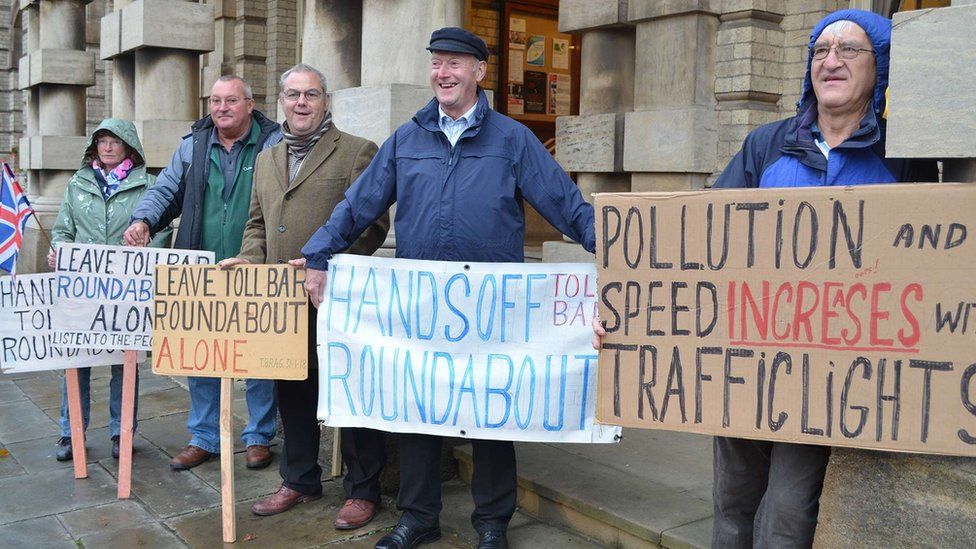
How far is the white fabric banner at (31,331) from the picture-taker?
5.12 metres

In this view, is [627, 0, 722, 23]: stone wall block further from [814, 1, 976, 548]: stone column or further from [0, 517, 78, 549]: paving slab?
[0, 517, 78, 549]: paving slab

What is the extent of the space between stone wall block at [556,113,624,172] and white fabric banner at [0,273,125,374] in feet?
11.8

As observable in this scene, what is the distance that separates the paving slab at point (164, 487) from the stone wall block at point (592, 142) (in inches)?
141

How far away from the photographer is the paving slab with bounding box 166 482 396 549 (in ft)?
14.0

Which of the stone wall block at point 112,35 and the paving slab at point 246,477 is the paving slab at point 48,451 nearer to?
the paving slab at point 246,477

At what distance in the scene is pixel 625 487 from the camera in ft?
14.4

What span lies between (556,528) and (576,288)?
4.12ft

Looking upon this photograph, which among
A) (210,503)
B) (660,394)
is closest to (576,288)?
(660,394)

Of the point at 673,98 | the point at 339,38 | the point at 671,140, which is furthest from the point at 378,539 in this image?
the point at 673,98

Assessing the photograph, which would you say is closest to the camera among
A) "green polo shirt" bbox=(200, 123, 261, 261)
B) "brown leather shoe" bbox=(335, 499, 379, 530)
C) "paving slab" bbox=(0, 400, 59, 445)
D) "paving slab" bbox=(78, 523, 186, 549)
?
"paving slab" bbox=(78, 523, 186, 549)

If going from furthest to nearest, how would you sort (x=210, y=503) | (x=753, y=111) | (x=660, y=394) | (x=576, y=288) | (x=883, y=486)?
(x=753, y=111) → (x=210, y=503) → (x=576, y=288) → (x=660, y=394) → (x=883, y=486)

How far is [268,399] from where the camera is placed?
5469mm

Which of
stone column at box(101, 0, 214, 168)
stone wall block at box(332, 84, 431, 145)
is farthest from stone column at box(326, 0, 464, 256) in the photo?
stone column at box(101, 0, 214, 168)

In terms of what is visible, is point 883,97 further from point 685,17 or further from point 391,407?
point 685,17
